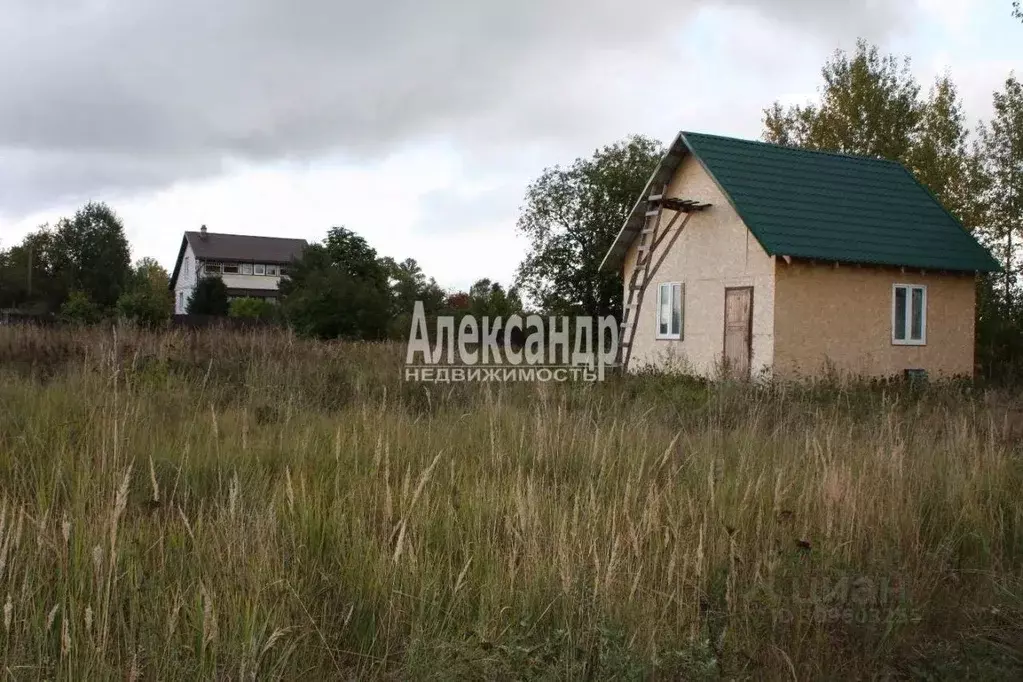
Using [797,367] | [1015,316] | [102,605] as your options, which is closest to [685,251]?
[797,367]

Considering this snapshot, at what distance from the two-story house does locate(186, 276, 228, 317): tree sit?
1505 cm

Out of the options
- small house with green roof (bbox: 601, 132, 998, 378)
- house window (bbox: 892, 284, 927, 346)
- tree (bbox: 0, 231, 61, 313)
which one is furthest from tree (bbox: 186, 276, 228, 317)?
house window (bbox: 892, 284, 927, 346)

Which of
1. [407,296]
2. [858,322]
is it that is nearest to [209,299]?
[407,296]

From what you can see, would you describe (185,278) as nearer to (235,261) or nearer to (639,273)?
(235,261)

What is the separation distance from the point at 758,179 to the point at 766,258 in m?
2.41

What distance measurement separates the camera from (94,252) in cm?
6669

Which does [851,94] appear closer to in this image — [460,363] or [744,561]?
[460,363]

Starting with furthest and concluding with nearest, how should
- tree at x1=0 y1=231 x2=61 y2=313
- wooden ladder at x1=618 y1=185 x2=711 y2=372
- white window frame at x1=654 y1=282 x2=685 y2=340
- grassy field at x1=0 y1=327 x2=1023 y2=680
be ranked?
tree at x1=0 y1=231 x2=61 y2=313 → white window frame at x1=654 y1=282 x2=685 y2=340 → wooden ladder at x1=618 y1=185 x2=711 y2=372 → grassy field at x1=0 y1=327 x2=1023 y2=680

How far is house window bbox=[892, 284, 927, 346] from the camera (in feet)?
65.0

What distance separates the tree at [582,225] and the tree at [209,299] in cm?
2425

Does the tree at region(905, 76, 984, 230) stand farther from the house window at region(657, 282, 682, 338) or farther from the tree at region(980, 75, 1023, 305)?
the house window at region(657, 282, 682, 338)

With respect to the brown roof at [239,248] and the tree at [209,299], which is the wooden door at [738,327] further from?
the brown roof at [239,248]

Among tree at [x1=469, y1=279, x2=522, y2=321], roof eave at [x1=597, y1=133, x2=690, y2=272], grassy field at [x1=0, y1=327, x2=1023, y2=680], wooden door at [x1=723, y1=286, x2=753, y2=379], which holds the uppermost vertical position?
roof eave at [x1=597, y1=133, x2=690, y2=272]

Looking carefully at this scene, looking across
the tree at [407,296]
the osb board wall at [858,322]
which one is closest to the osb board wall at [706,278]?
the osb board wall at [858,322]
